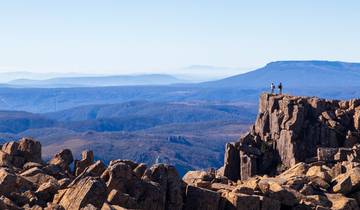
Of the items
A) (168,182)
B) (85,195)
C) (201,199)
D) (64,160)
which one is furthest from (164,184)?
(64,160)

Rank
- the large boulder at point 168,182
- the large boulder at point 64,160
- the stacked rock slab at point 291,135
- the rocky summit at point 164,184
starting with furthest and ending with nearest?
the stacked rock slab at point 291,135 → the large boulder at point 64,160 → the large boulder at point 168,182 → the rocky summit at point 164,184

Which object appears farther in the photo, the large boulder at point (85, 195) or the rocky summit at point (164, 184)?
the rocky summit at point (164, 184)

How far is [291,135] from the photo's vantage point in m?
89.9

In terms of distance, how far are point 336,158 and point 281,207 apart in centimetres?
2485

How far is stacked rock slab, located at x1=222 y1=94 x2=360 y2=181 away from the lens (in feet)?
286

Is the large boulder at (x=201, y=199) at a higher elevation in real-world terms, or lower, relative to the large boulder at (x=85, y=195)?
lower

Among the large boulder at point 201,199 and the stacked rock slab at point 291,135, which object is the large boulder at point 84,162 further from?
the stacked rock slab at point 291,135

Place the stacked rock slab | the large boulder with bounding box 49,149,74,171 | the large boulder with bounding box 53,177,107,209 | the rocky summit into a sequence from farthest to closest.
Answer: the stacked rock slab
the large boulder with bounding box 49,149,74,171
the rocky summit
the large boulder with bounding box 53,177,107,209

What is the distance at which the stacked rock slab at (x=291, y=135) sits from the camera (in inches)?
A: 3428

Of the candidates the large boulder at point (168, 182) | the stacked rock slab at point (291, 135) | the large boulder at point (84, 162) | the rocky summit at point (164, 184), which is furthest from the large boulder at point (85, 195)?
the stacked rock slab at point (291, 135)

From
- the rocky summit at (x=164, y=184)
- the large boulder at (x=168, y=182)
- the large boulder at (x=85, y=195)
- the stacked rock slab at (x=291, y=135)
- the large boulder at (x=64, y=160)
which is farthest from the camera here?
the stacked rock slab at (x=291, y=135)

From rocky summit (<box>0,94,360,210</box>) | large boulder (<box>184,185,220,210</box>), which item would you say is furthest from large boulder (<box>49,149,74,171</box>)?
large boulder (<box>184,185,220,210</box>)

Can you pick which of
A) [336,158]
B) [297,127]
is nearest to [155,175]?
[336,158]

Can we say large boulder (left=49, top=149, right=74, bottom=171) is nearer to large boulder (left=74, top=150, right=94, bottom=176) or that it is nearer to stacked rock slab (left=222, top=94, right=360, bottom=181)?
large boulder (left=74, top=150, right=94, bottom=176)
